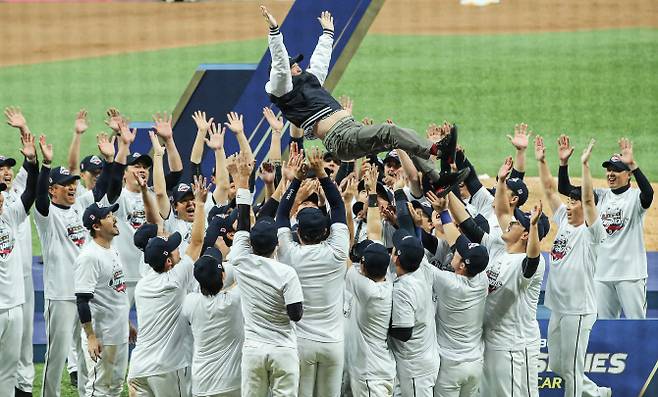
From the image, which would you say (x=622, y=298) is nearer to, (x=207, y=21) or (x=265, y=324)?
(x=265, y=324)

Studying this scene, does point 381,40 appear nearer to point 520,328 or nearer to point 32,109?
point 32,109

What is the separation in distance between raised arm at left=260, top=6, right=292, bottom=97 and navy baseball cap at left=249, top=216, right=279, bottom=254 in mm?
1258

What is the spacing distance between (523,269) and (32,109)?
11037mm

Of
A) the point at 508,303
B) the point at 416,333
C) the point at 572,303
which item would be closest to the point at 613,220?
the point at 572,303

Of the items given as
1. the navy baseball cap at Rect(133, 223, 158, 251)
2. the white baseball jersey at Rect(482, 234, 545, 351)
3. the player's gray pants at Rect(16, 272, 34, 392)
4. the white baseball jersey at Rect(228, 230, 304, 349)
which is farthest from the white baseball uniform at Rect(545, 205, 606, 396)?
the player's gray pants at Rect(16, 272, 34, 392)

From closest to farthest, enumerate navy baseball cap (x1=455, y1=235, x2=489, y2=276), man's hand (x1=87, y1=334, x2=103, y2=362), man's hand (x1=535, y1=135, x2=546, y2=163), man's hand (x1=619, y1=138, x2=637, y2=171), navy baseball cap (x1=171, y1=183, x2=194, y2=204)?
navy baseball cap (x1=455, y1=235, x2=489, y2=276), man's hand (x1=87, y1=334, x2=103, y2=362), navy baseball cap (x1=171, y1=183, x2=194, y2=204), man's hand (x1=535, y1=135, x2=546, y2=163), man's hand (x1=619, y1=138, x2=637, y2=171)

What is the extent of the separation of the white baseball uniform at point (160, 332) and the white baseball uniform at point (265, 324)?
385 mm

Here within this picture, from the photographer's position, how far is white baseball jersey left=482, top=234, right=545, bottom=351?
6.53 metres

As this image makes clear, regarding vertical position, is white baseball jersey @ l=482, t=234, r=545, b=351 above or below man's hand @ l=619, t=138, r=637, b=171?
below

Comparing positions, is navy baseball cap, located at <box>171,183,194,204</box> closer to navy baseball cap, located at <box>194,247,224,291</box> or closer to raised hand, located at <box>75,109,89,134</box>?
raised hand, located at <box>75,109,89,134</box>

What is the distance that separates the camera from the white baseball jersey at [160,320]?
615 cm

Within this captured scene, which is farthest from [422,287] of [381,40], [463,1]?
[463,1]

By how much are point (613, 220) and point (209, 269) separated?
3.69m

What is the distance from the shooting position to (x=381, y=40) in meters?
Result: 18.8
